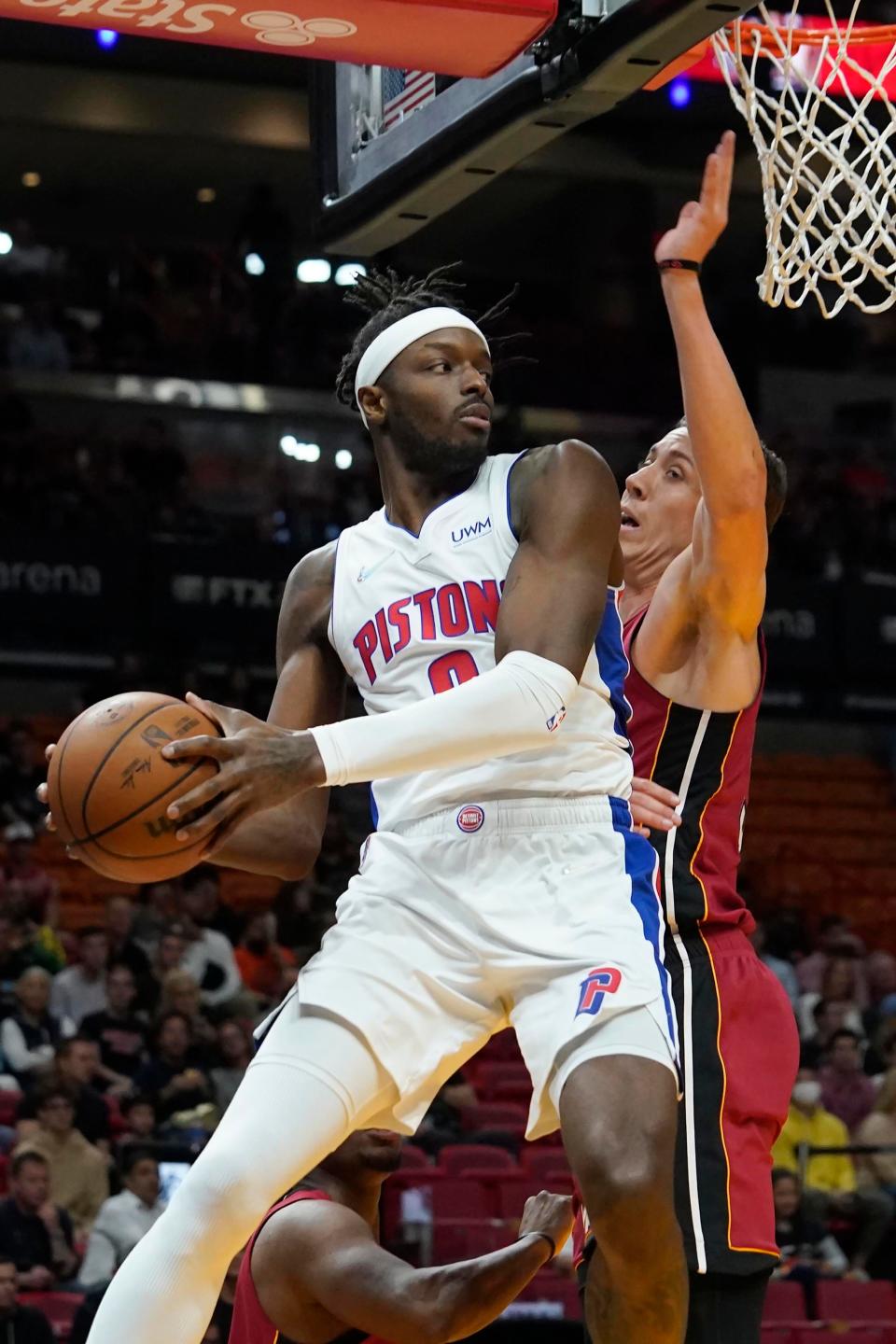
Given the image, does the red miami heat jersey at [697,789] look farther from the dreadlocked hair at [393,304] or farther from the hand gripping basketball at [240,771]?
the hand gripping basketball at [240,771]

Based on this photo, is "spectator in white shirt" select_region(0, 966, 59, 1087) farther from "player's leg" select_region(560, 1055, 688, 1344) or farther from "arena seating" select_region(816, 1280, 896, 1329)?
"player's leg" select_region(560, 1055, 688, 1344)

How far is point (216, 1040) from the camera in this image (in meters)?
10.2

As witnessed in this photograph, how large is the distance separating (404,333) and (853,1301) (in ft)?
20.4

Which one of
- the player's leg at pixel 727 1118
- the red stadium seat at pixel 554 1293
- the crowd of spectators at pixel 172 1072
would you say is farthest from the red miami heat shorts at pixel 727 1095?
the red stadium seat at pixel 554 1293

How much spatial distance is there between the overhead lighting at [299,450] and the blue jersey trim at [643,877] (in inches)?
618

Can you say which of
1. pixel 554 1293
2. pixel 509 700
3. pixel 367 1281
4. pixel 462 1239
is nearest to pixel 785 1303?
pixel 554 1293

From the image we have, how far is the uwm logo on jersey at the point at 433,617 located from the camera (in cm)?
388

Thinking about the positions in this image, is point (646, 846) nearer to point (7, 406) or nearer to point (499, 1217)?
point (499, 1217)

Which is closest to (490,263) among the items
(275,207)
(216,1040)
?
(275,207)

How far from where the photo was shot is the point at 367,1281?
3891 millimetres

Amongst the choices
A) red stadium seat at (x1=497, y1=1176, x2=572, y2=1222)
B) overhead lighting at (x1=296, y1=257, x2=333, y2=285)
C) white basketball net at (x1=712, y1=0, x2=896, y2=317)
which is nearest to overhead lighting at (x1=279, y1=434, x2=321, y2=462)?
overhead lighting at (x1=296, y1=257, x2=333, y2=285)

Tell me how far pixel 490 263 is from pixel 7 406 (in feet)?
19.9

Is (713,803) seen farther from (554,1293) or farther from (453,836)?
(554,1293)

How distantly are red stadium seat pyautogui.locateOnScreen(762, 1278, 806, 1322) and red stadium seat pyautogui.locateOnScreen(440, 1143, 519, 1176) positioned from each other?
1370mm
